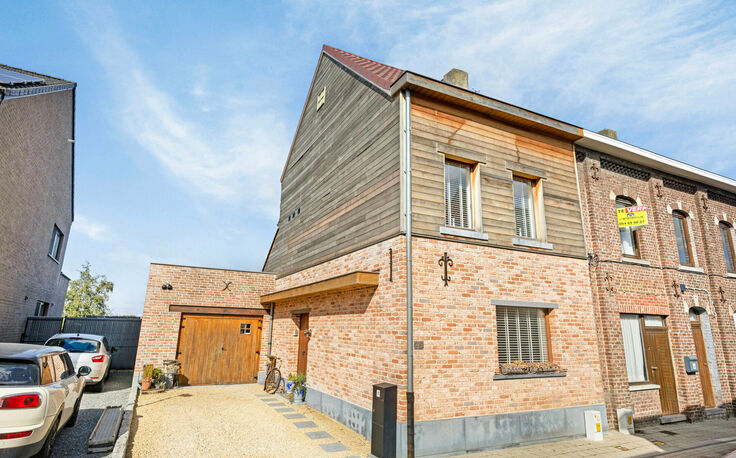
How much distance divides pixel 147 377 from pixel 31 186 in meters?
8.06

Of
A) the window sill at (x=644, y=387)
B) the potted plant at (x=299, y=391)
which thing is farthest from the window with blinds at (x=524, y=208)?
the potted plant at (x=299, y=391)

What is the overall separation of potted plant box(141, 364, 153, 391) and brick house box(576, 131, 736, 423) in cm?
1240

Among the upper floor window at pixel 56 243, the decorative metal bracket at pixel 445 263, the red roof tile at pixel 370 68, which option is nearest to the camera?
the decorative metal bracket at pixel 445 263

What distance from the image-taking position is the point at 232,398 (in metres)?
10.6

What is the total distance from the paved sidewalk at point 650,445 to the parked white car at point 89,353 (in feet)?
34.0

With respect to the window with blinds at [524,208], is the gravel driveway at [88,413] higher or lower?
lower

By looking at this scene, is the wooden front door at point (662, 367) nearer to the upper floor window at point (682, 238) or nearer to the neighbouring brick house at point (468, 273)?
the neighbouring brick house at point (468, 273)

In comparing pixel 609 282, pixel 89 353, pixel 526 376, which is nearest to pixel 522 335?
pixel 526 376

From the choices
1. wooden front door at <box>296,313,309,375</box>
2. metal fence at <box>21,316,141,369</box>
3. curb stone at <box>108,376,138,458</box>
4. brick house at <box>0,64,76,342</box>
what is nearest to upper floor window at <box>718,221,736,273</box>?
wooden front door at <box>296,313,309,375</box>

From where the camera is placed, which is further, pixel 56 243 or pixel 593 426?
pixel 56 243

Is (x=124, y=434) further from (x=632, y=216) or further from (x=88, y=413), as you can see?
(x=632, y=216)

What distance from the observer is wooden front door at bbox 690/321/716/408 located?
10539 millimetres

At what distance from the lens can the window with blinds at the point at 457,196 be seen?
7.99m

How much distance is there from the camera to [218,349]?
12.9 meters
